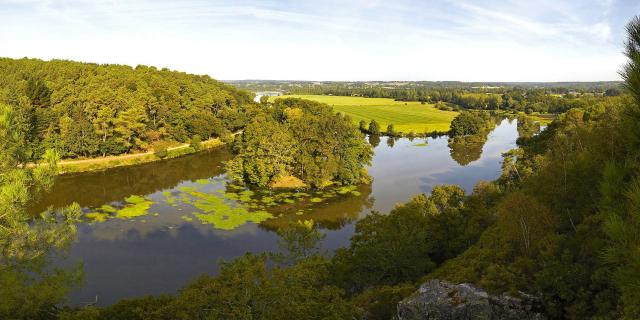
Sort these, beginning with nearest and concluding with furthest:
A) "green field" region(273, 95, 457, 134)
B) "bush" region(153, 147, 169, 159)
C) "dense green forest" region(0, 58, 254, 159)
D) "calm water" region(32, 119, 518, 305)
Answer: "calm water" region(32, 119, 518, 305)
"dense green forest" region(0, 58, 254, 159)
"bush" region(153, 147, 169, 159)
"green field" region(273, 95, 457, 134)

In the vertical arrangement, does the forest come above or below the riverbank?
above

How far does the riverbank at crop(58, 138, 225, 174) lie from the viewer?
2421 inches

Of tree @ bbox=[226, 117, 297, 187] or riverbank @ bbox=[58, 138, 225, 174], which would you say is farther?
riverbank @ bbox=[58, 138, 225, 174]

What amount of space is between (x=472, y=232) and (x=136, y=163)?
195ft

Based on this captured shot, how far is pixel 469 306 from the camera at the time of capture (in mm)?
14164

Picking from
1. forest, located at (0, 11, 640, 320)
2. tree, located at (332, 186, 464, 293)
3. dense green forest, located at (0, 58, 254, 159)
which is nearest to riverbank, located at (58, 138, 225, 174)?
dense green forest, located at (0, 58, 254, 159)

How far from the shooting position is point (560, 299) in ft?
46.2

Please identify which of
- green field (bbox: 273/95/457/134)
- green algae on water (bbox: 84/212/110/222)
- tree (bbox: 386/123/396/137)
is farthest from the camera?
green field (bbox: 273/95/457/134)

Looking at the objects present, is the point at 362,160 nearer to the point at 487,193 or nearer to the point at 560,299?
the point at 487,193

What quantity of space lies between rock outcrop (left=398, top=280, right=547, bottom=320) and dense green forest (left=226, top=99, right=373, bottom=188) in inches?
1562

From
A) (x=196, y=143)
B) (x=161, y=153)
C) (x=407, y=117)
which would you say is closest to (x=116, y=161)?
(x=161, y=153)

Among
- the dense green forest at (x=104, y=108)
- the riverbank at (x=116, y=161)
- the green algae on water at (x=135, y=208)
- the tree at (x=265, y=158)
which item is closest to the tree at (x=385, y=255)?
the green algae on water at (x=135, y=208)

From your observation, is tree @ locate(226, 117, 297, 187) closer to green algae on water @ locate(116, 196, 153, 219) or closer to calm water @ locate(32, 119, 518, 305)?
calm water @ locate(32, 119, 518, 305)

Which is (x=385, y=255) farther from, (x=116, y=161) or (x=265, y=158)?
(x=116, y=161)
